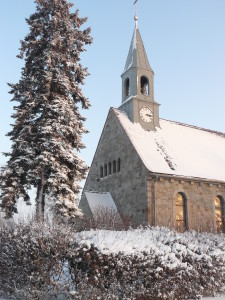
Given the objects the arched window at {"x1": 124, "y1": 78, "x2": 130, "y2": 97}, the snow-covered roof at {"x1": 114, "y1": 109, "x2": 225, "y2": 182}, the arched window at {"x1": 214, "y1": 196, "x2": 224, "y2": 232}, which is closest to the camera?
the snow-covered roof at {"x1": 114, "y1": 109, "x2": 225, "y2": 182}

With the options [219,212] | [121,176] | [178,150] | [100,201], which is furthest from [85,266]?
[178,150]

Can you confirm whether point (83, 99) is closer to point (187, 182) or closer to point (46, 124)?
point (46, 124)

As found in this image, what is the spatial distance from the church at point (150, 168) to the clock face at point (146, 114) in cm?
9

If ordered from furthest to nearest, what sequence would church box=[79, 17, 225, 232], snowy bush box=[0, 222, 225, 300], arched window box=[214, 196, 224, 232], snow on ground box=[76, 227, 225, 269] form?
arched window box=[214, 196, 224, 232] → church box=[79, 17, 225, 232] → snow on ground box=[76, 227, 225, 269] → snowy bush box=[0, 222, 225, 300]

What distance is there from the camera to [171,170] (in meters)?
22.5

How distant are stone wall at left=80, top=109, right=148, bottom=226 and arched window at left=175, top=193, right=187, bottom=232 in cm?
276

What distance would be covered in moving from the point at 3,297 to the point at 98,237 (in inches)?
129

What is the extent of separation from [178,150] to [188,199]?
4.75 meters

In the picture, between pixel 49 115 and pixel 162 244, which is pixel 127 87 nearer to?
pixel 49 115

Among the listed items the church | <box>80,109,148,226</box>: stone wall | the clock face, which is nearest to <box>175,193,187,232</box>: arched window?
Result: the church

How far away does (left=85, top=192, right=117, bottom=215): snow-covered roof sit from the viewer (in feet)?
74.0

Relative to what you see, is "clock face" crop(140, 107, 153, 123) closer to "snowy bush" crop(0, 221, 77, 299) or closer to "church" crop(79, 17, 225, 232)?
"church" crop(79, 17, 225, 232)

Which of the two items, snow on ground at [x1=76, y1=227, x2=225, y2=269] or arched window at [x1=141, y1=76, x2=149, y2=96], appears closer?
snow on ground at [x1=76, y1=227, x2=225, y2=269]

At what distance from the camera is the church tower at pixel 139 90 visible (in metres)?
27.5
